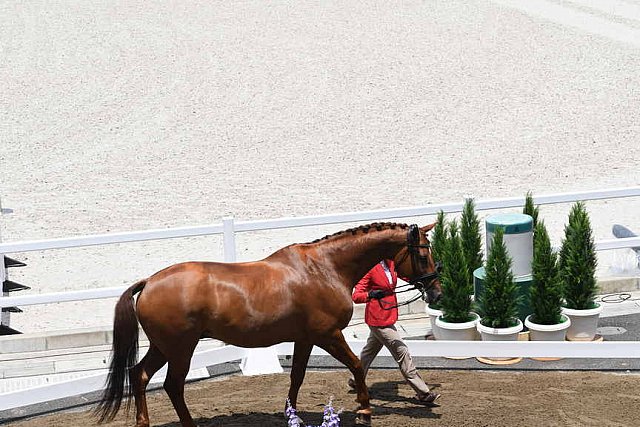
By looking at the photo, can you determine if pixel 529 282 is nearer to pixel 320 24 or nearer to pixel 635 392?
pixel 635 392

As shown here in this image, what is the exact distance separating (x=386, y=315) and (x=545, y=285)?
2.20 m

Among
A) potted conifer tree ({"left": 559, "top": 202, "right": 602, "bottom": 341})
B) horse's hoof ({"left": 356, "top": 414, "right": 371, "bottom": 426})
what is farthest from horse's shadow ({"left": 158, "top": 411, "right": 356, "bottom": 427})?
potted conifer tree ({"left": 559, "top": 202, "right": 602, "bottom": 341})

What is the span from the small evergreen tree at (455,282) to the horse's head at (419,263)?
1.99 meters

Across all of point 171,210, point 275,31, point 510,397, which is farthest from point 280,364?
point 275,31

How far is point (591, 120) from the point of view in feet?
71.1

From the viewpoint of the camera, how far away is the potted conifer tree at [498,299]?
11.5m

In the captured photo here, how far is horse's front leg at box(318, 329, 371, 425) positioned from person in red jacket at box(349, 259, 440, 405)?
27.5 inches

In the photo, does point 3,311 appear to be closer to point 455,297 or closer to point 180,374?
point 180,374

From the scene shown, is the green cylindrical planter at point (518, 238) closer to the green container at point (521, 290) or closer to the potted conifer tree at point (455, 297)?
the green container at point (521, 290)

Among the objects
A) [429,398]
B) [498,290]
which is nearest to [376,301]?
[429,398]

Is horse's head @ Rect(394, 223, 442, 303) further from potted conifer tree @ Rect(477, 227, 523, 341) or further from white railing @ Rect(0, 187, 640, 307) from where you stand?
white railing @ Rect(0, 187, 640, 307)

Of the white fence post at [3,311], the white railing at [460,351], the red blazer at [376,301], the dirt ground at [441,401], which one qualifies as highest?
the red blazer at [376,301]

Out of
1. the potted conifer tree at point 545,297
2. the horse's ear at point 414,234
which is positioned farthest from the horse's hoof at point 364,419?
the potted conifer tree at point 545,297

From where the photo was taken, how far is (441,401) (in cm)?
1036
